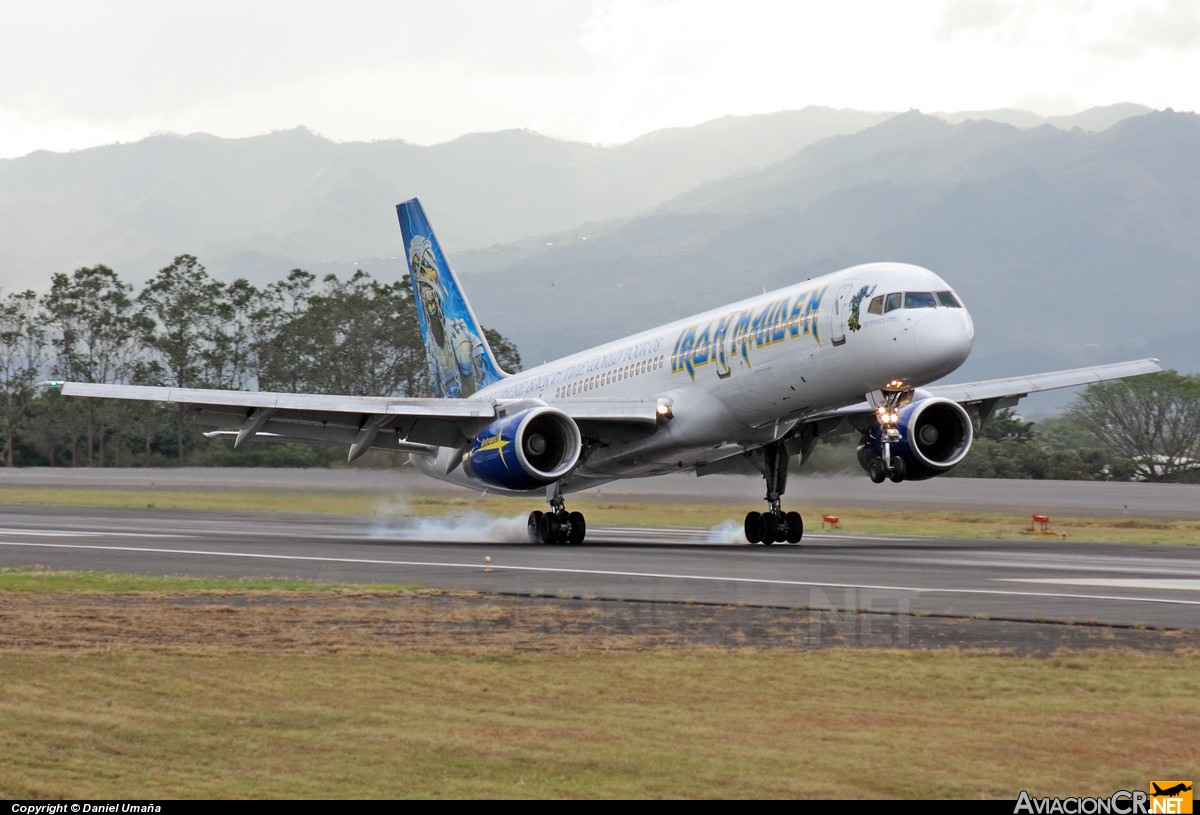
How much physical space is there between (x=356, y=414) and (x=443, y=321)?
967 centimetres

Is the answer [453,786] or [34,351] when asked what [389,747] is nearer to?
[453,786]

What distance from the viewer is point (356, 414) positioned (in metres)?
34.9

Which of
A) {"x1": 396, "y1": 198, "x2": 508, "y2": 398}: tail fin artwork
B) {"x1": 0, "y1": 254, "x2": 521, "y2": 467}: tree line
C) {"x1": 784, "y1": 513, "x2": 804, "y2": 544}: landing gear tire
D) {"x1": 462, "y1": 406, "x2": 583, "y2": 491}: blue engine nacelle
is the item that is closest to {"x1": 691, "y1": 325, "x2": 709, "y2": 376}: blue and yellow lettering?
{"x1": 462, "y1": 406, "x2": 583, "y2": 491}: blue engine nacelle

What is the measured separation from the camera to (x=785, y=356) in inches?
1203

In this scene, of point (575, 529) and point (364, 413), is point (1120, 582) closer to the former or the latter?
point (575, 529)

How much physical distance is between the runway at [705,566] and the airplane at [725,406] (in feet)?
6.00

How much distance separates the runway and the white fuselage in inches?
92.4

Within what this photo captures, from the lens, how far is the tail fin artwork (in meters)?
43.4

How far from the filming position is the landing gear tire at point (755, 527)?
3522cm

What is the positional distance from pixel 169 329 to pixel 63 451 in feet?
72.2

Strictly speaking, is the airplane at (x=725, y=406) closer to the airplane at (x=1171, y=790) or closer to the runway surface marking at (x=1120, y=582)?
the runway surface marking at (x=1120, y=582)

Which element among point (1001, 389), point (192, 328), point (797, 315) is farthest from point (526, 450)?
point (192, 328)

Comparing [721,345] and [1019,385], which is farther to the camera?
[1019,385]

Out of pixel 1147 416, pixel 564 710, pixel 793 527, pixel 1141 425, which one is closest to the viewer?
pixel 564 710
